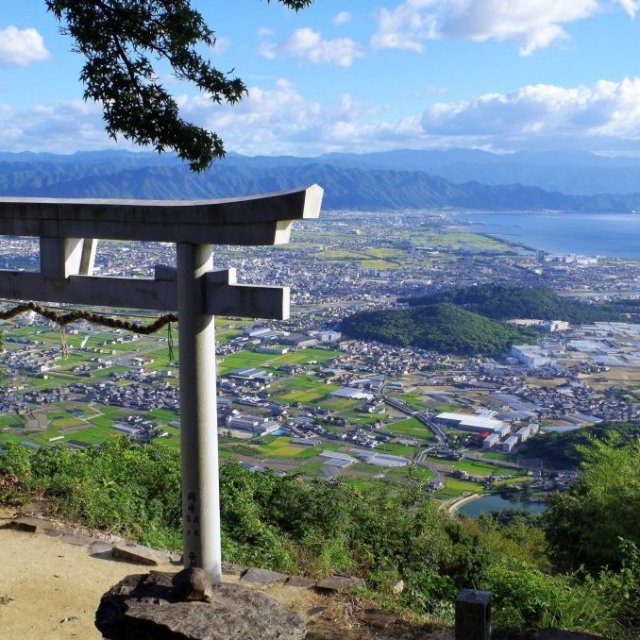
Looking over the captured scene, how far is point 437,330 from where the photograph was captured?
2941 cm

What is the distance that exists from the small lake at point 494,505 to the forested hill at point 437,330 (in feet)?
49.2

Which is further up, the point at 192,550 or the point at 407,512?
the point at 192,550

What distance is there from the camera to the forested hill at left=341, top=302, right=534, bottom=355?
2822cm

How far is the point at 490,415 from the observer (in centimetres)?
1923

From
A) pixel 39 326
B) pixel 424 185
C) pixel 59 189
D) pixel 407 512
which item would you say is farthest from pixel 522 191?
pixel 407 512

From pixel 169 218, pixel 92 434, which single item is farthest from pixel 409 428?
pixel 169 218

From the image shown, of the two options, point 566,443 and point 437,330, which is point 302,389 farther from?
point 437,330

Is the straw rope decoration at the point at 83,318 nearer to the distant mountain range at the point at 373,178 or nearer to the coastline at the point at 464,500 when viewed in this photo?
the coastline at the point at 464,500

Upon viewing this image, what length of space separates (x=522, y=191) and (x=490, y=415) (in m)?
105

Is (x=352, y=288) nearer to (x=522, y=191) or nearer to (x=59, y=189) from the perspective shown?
(x=59, y=189)

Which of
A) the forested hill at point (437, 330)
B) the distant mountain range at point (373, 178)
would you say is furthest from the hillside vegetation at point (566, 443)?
the forested hill at point (437, 330)

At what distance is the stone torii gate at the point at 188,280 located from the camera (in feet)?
A: 10.3

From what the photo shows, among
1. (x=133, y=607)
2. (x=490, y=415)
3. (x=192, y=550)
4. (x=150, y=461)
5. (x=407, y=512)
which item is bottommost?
(x=490, y=415)

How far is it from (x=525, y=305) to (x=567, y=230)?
183 feet
